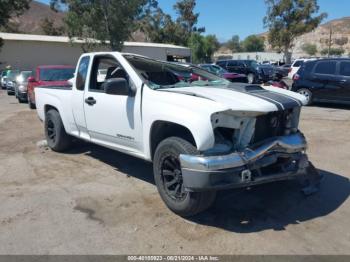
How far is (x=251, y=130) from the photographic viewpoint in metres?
3.99

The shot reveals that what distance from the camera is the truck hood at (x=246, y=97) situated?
3892 millimetres

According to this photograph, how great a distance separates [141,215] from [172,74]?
7.64ft

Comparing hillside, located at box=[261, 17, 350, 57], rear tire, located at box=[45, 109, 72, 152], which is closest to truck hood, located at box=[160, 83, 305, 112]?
rear tire, located at box=[45, 109, 72, 152]

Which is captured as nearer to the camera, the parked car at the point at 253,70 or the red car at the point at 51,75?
the red car at the point at 51,75

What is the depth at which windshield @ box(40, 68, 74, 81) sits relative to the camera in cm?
1259

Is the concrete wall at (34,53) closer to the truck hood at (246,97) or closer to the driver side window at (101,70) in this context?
the driver side window at (101,70)

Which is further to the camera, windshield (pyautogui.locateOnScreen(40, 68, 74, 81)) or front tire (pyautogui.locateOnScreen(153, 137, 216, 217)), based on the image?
windshield (pyautogui.locateOnScreen(40, 68, 74, 81))

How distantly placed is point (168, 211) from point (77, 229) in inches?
41.2

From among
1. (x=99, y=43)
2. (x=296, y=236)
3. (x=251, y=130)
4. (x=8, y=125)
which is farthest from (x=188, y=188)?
(x=99, y=43)

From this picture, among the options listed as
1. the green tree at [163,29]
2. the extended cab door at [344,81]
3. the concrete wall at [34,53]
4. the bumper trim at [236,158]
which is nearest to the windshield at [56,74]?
the extended cab door at [344,81]

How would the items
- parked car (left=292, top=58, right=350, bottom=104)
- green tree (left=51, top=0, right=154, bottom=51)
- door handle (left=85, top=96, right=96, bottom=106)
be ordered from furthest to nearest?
1. green tree (left=51, top=0, right=154, bottom=51)
2. parked car (left=292, top=58, right=350, bottom=104)
3. door handle (left=85, top=96, right=96, bottom=106)

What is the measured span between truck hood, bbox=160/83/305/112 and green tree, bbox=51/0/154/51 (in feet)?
91.6

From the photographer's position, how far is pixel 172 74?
5.69 meters

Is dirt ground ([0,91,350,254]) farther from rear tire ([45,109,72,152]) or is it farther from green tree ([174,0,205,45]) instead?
green tree ([174,0,205,45])
